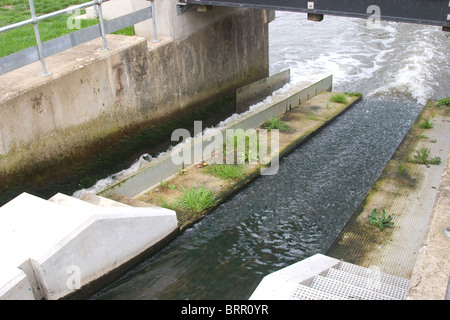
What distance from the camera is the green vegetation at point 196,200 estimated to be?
7.36 metres

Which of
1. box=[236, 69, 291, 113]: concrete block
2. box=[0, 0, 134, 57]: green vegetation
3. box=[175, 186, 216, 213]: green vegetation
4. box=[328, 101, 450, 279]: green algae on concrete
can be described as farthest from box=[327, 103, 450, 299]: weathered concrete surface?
box=[0, 0, 134, 57]: green vegetation

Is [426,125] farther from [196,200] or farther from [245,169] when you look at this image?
[196,200]

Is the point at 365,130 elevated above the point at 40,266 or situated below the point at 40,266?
below

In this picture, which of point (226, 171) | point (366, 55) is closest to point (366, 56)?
A: point (366, 55)

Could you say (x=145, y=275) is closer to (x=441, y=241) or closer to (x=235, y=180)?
(x=235, y=180)

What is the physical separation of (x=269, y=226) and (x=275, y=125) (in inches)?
144

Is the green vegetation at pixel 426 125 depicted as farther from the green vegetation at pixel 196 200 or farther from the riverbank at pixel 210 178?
the green vegetation at pixel 196 200

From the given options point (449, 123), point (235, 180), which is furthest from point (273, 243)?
point (449, 123)

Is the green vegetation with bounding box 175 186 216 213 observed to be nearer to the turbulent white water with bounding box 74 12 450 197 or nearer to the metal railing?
the metal railing

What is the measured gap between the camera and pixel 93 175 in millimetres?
8227

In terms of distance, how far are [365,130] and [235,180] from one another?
12.5ft

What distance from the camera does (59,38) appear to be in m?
7.46

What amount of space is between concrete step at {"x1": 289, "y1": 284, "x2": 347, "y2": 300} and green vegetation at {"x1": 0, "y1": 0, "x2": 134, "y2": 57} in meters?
6.83

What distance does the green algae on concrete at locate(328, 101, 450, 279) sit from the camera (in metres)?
6.18
